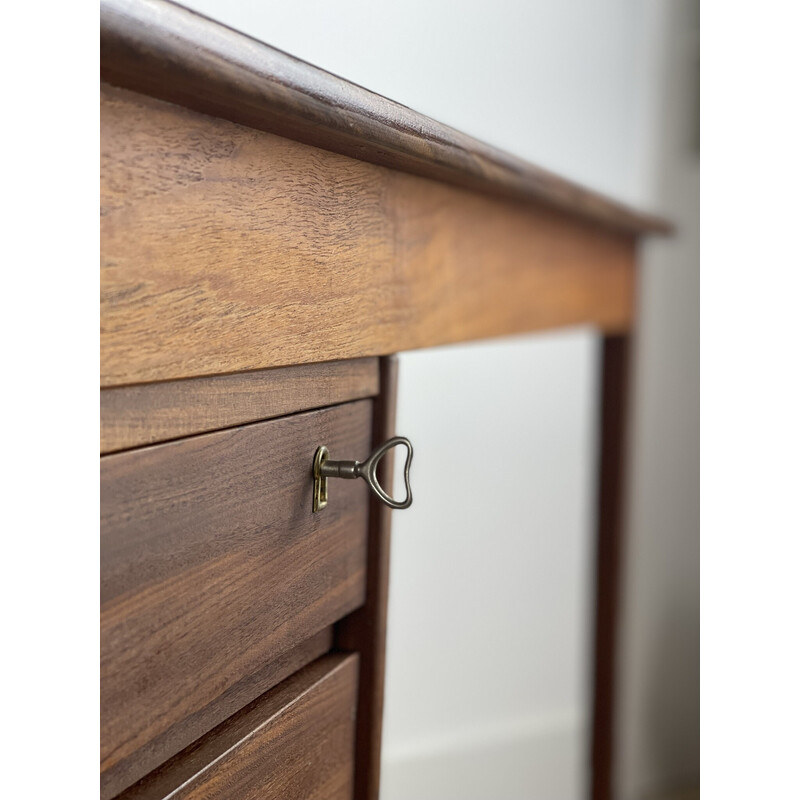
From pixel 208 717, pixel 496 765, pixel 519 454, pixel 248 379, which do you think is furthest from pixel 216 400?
pixel 496 765

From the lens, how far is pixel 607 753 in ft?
3.57

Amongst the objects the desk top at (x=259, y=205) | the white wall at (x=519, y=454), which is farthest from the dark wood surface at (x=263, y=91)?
the white wall at (x=519, y=454)

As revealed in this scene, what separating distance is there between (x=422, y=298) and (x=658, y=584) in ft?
4.10

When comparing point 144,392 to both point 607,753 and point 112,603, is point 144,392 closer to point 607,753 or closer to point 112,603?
point 112,603

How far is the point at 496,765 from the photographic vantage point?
137 centimetres

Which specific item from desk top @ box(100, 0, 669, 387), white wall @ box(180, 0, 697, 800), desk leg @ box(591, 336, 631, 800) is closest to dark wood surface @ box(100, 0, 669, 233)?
desk top @ box(100, 0, 669, 387)

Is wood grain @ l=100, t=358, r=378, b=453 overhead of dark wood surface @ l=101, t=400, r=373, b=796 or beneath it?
overhead

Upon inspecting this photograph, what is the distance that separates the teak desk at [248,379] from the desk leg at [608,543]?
1.82 feet

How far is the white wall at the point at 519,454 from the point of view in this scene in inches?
44.3

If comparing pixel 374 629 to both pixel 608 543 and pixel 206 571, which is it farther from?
pixel 608 543

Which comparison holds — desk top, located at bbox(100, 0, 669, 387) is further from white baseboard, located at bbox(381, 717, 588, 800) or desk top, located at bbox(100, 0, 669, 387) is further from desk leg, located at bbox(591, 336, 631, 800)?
white baseboard, located at bbox(381, 717, 588, 800)

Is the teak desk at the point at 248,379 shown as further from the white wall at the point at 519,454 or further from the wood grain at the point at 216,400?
the white wall at the point at 519,454

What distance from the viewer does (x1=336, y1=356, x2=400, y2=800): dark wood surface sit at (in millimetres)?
464
